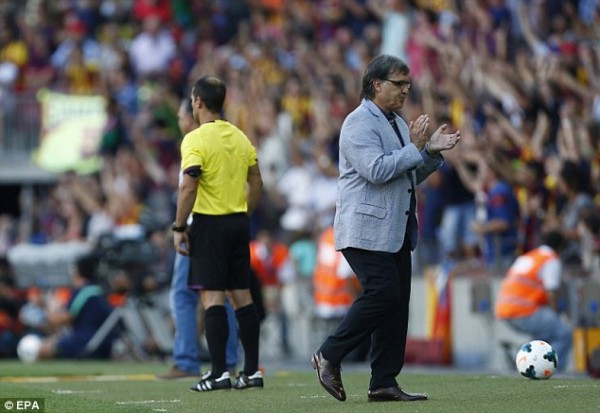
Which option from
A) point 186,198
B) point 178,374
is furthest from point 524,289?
point 186,198

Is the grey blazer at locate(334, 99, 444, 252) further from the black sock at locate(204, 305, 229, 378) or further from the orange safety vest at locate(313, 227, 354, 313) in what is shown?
the orange safety vest at locate(313, 227, 354, 313)

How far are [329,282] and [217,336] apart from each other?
8.42 m

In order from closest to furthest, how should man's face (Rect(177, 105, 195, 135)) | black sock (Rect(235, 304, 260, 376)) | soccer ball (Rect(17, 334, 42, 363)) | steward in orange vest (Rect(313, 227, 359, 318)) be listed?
black sock (Rect(235, 304, 260, 376))
man's face (Rect(177, 105, 195, 135))
soccer ball (Rect(17, 334, 42, 363))
steward in orange vest (Rect(313, 227, 359, 318))

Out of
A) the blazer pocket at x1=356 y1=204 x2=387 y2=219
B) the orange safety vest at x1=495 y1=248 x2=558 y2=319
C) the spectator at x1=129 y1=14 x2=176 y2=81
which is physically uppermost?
the spectator at x1=129 y1=14 x2=176 y2=81

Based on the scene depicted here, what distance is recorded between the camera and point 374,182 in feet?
29.0

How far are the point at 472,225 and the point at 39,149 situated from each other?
40.2 ft

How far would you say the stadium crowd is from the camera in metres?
16.2

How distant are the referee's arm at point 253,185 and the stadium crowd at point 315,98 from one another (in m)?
4.69

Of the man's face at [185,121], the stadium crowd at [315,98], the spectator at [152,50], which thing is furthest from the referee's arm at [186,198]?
the spectator at [152,50]

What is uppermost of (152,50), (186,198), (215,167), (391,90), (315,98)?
(152,50)

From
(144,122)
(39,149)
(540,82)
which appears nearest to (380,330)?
(540,82)

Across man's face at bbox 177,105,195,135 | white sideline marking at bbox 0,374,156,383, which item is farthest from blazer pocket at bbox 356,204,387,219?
white sideline marking at bbox 0,374,156,383

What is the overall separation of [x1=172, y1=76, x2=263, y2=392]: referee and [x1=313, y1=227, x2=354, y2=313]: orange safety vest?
788 cm

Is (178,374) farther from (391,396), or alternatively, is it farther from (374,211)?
(374,211)
